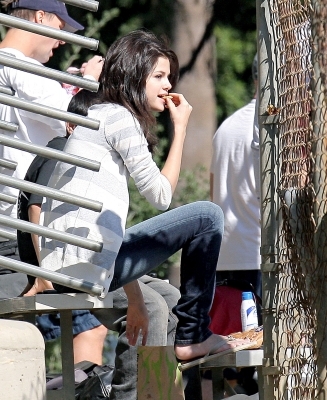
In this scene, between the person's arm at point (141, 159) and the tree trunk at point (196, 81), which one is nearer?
the person's arm at point (141, 159)

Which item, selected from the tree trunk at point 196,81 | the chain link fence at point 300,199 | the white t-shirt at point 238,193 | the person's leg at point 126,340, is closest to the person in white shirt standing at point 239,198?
the white t-shirt at point 238,193

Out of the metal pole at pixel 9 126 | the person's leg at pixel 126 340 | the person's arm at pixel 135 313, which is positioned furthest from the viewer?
the person's leg at pixel 126 340

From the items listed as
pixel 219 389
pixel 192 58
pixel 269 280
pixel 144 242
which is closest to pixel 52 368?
pixel 192 58

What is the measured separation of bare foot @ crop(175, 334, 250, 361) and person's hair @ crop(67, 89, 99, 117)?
3.44 ft

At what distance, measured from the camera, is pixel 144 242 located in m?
3.93

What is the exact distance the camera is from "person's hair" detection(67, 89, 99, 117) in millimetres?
4156

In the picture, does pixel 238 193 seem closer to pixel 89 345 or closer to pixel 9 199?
pixel 89 345

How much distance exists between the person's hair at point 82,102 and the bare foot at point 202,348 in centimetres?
105

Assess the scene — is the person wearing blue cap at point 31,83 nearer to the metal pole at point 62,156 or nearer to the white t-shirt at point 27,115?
the white t-shirt at point 27,115

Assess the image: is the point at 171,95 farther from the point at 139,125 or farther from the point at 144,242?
the point at 144,242

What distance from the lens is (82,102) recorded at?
4211 millimetres

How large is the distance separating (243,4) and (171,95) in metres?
6.40

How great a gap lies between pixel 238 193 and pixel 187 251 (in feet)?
5.52

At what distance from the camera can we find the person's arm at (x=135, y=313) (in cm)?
409
